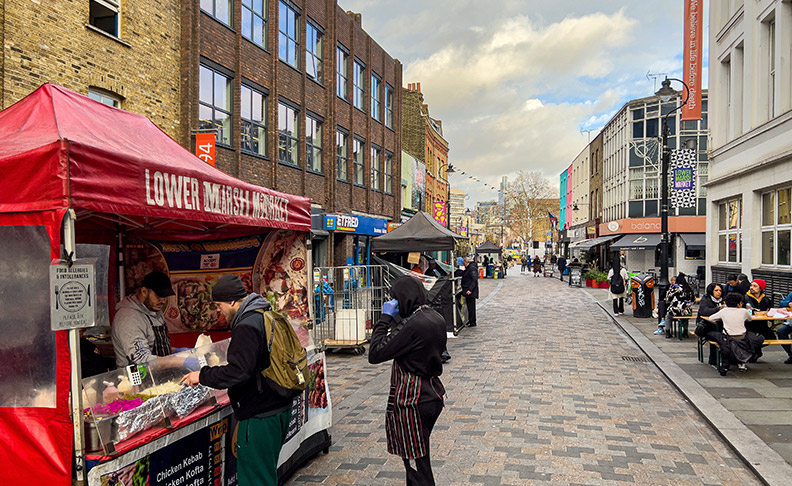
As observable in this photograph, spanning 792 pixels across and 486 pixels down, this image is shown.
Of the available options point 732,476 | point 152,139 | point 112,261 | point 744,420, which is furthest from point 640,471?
point 112,261

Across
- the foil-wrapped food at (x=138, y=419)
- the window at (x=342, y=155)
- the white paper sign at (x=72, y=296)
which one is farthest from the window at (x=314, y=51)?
the white paper sign at (x=72, y=296)

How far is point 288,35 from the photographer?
2172 cm

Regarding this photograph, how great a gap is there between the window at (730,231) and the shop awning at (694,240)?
19.2 metres

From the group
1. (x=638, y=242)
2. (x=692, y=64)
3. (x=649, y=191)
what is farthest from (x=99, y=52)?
(x=649, y=191)

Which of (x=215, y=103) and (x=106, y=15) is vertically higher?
(x=106, y=15)

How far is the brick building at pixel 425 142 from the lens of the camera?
45.0m

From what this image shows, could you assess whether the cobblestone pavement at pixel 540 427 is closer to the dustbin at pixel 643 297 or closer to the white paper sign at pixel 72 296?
the white paper sign at pixel 72 296

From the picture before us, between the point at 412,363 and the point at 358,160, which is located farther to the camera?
the point at 358,160

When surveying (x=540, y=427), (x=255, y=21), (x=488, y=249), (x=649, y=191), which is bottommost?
(x=540, y=427)

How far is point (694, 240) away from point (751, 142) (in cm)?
2377

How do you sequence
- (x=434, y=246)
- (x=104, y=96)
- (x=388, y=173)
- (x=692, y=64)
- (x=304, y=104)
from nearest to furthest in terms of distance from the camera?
(x=104, y=96), (x=434, y=246), (x=692, y=64), (x=304, y=104), (x=388, y=173)

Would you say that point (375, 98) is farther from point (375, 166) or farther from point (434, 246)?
point (434, 246)

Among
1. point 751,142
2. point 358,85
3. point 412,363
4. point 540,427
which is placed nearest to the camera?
point 412,363

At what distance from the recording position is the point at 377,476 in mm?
5367
